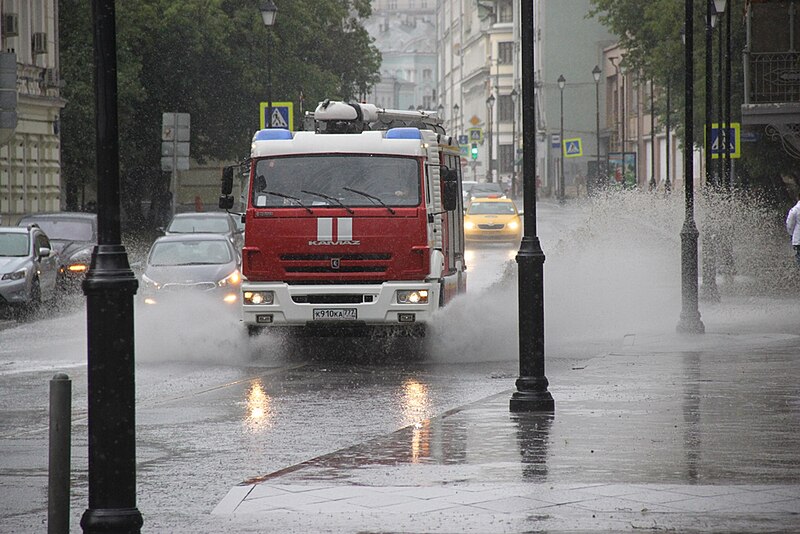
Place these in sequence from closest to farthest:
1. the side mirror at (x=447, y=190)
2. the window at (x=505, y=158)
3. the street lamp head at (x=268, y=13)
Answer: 1. the side mirror at (x=447, y=190)
2. the street lamp head at (x=268, y=13)
3. the window at (x=505, y=158)

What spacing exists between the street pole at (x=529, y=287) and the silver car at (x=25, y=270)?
15482 mm

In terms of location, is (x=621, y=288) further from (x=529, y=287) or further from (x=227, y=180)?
(x=529, y=287)

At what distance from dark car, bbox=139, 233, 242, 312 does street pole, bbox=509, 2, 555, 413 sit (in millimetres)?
10225

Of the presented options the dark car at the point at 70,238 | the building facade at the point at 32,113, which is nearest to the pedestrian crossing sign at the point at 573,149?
the building facade at the point at 32,113

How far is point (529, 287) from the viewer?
520 inches

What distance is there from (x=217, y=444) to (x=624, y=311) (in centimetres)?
1446

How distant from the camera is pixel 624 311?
25.8 metres

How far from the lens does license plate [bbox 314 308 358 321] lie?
1834cm

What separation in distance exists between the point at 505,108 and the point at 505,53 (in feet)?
19.0

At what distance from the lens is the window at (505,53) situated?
153000 millimetres

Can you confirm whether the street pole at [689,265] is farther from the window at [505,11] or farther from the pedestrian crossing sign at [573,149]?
the window at [505,11]

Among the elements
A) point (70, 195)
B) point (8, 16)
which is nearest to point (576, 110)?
point (70, 195)

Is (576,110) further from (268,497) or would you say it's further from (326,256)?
(268,497)

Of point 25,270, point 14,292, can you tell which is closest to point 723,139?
point 25,270
